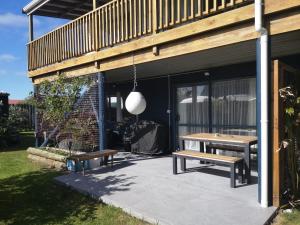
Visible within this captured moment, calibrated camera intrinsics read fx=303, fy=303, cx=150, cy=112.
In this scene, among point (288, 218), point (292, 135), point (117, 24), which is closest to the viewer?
point (288, 218)

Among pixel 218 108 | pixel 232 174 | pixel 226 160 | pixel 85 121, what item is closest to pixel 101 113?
pixel 85 121

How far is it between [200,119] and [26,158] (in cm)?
525

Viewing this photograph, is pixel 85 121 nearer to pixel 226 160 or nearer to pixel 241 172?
pixel 226 160

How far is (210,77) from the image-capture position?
7.72m

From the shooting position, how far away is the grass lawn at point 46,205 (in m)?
4.08

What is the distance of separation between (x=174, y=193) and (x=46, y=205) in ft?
6.53

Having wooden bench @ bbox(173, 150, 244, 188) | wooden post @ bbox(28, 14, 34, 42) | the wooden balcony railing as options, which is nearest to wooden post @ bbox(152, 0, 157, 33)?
the wooden balcony railing

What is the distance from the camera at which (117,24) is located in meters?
6.63

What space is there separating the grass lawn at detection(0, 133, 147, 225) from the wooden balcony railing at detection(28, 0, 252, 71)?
3.28 metres

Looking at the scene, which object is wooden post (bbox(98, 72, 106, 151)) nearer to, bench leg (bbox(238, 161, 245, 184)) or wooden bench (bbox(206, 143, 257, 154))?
wooden bench (bbox(206, 143, 257, 154))

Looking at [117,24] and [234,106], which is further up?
[117,24]

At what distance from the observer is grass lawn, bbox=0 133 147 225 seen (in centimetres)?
408

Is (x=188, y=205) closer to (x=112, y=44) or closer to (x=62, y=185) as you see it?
(x=62, y=185)

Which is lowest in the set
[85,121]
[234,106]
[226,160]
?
[226,160]
